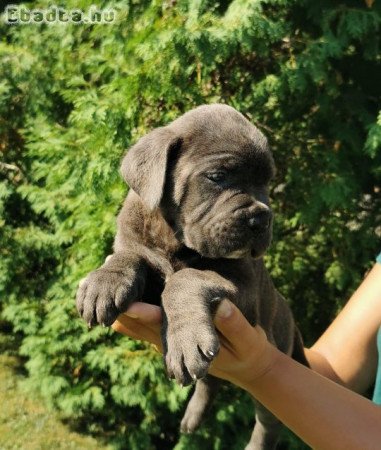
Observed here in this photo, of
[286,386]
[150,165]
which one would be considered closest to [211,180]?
[150,165]

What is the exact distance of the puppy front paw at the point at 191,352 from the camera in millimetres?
2186

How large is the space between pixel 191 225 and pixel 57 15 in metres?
3.65

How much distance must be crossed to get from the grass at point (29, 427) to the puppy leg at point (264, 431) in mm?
2864

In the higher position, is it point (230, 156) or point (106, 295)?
point (230, 156)

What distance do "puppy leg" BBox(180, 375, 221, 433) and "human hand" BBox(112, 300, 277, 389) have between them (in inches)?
22.3

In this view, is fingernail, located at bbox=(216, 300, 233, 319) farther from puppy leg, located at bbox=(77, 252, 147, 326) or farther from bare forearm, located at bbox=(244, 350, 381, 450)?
bare forearm, located at bbox=(244, 350, 381, 450)

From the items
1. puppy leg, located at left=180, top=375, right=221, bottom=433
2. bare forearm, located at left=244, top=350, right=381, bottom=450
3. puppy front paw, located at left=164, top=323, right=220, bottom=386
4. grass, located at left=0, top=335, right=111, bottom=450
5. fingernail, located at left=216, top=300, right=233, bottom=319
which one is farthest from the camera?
grass, located at left=0, top=335, right=111, bottom=450

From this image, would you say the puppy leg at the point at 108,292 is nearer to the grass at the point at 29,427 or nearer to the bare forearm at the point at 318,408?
the bare forearm at the point at 318,408

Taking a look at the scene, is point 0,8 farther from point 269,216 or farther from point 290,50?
point 269,216

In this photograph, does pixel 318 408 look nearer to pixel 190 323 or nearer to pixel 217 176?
pixel 190 323

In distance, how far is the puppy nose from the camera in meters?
2.56

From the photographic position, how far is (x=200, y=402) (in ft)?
11.4

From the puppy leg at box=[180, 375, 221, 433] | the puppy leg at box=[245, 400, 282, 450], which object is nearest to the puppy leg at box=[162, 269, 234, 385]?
the puppy leg at box=[180, 375, 221, 433]

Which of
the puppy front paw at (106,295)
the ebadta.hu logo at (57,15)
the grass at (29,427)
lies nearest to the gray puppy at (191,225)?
the puppy front paw at (106,295)
